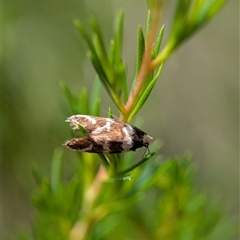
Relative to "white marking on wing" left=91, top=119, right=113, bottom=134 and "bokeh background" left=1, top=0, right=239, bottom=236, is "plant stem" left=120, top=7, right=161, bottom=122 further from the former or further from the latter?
"bokeh background" left=1, top=0, right=239, bottom=236

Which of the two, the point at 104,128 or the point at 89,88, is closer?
the point at 104,128

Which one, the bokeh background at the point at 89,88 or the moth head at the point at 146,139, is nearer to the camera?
the moth head at the point at 146,139

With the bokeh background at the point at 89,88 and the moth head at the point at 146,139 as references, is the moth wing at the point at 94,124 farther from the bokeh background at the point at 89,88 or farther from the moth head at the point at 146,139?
the bokeh background at the point at 89,88

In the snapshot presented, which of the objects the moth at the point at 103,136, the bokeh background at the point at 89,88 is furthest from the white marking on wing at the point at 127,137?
the bokeh background at the point at 89,88

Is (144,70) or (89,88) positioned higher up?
(144,70)

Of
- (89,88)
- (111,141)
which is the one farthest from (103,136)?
(89,88)

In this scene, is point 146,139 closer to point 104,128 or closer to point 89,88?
point 104,128
